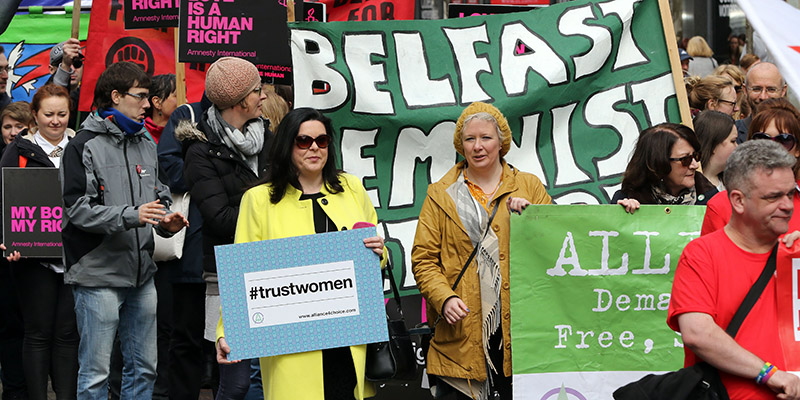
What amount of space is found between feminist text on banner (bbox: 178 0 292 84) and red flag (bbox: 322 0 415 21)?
1098mm

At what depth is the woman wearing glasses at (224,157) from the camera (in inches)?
208

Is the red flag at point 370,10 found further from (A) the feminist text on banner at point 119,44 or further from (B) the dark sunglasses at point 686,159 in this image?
(B) the dark sunglasses at point 686,159

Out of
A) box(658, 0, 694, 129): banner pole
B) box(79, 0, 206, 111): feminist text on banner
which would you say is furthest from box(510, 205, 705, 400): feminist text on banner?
box(79, 0, 206, 111): feminist text on banner

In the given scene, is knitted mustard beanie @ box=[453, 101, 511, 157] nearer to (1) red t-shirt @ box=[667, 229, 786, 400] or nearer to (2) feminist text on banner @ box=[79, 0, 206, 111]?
(1) red t-shirt @ box=[667, 229, 786, 400]

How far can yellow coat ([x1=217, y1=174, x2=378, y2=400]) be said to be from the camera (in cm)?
439

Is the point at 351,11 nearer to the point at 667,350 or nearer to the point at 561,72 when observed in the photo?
the point at 561,72

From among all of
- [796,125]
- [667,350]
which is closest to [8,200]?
[667,350]

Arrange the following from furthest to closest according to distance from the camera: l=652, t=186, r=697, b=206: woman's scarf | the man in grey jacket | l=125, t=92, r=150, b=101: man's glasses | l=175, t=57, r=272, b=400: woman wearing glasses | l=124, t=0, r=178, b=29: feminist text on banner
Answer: l=124, t=0, r=178, b=29: feminist text on banner < l=125, t=92, r=150, b=101: man's glasses < the man in grey jacket < l=175, t=57, r=272, b=400: woman wearing glasses < l=652, t=186, r=697, b=206: woman's scarf

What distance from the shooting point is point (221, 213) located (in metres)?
5.18

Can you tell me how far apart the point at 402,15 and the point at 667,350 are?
12.7ft

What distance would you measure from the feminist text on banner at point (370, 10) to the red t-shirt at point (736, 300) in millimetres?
4767

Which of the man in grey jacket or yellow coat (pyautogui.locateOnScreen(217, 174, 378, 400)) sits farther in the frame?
the man in grey jacket

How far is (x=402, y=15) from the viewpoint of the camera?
8070mm

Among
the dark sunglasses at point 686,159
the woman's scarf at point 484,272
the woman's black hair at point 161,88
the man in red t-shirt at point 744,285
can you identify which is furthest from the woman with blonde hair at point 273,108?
the man in red t-shirt at point 744,285
